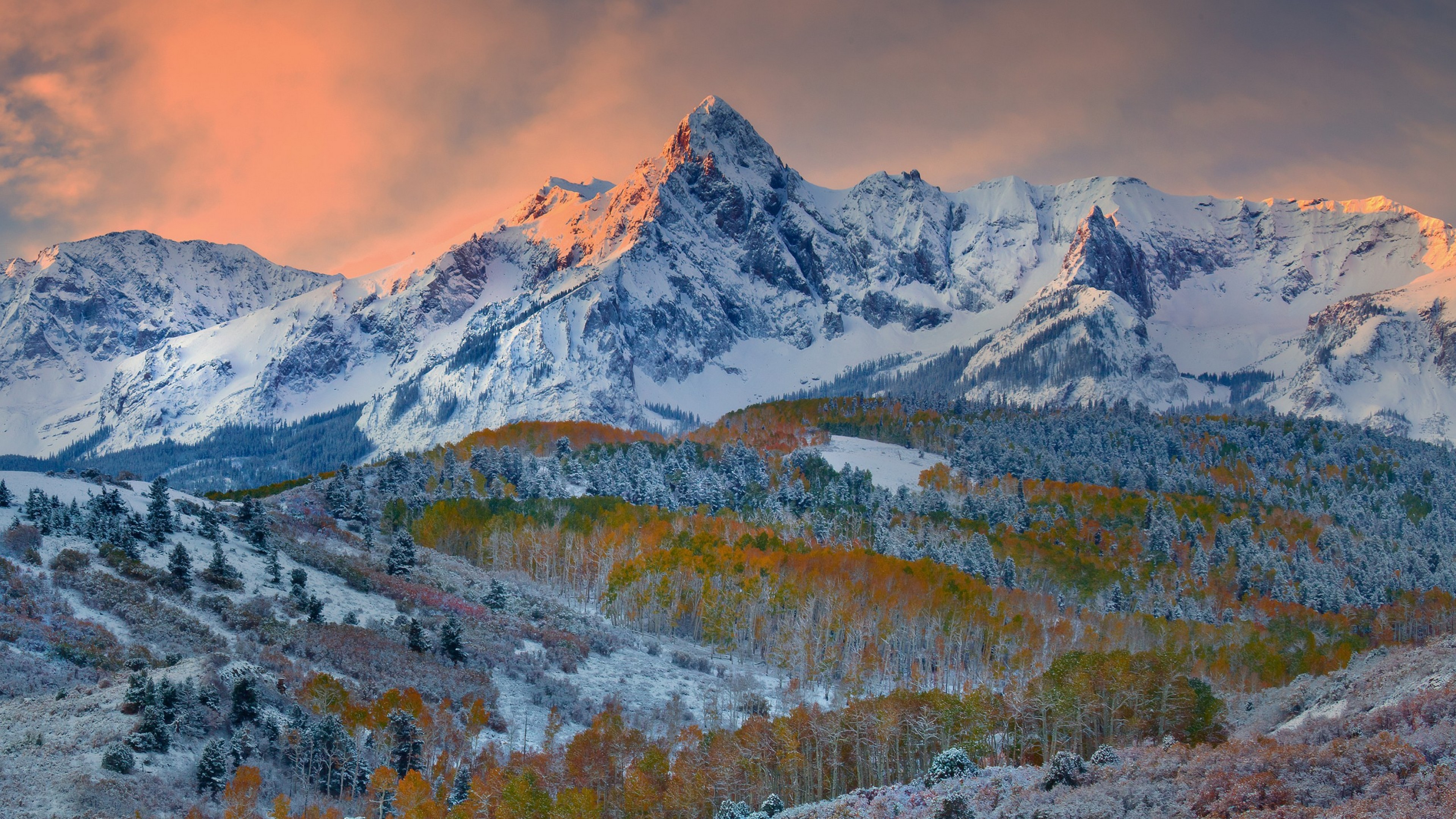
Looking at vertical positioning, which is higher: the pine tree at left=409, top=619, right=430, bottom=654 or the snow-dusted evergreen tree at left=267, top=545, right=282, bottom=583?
the snow-dusted evergreen tree at left=267, top=545, right=282, bottom=583

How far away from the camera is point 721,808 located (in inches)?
1811

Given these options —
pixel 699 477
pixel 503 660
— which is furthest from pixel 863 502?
pixel 503 660

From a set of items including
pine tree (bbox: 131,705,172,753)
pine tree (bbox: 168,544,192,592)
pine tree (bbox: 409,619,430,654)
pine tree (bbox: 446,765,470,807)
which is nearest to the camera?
pine tree (bbox: 131,705,172,753)

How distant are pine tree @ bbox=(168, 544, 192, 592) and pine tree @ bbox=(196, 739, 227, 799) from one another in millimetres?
24900

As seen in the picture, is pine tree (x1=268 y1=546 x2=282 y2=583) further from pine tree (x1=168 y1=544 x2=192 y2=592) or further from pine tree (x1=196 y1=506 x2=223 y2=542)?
pine tree (x1=168 y1=544 x2=192 y2=592)

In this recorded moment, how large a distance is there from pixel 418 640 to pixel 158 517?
78.8 ft

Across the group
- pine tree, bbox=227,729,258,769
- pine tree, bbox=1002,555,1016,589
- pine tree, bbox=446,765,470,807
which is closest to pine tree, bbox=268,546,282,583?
pine tree, bbox=227,729,258,769

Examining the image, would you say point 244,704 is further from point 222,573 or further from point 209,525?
point 209,525

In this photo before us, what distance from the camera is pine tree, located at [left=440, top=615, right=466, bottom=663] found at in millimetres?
67000

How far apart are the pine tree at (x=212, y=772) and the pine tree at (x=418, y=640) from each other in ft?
74.8

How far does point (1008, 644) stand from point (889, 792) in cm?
5990

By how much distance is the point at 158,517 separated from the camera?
71.9 metres

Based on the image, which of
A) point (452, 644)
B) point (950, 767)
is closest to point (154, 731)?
point (452, 644)

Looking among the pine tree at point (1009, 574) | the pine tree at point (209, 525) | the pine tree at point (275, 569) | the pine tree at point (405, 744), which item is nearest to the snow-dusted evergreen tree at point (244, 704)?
the pine tree at point (405, 744)
